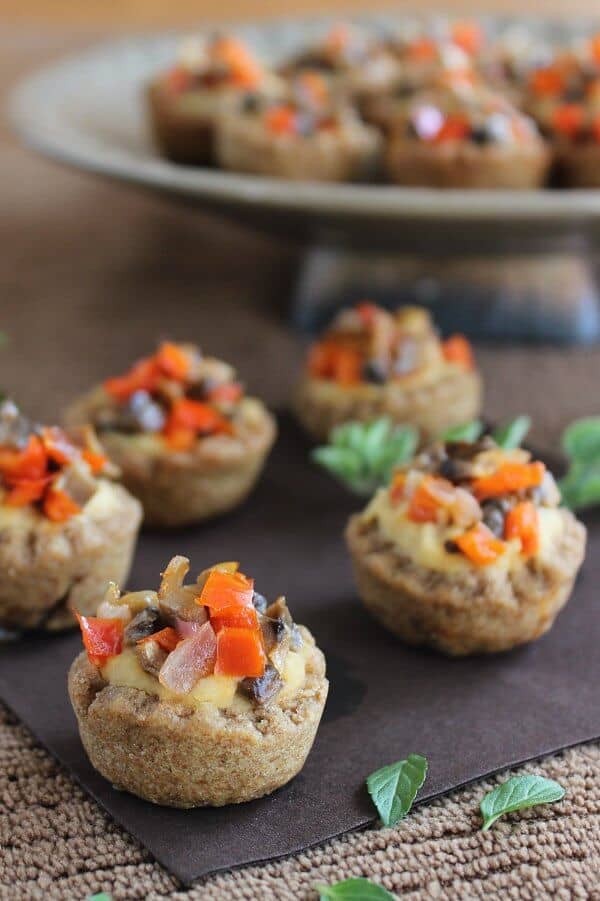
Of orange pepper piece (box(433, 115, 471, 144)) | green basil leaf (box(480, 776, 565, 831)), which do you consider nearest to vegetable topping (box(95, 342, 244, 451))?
green basil leaf (box(480, 776, 565, 831))

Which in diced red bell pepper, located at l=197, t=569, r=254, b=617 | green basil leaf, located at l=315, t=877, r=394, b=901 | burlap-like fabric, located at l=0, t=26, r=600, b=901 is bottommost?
burlap-like fabric, located at l=0, t=26, r=600, b=901

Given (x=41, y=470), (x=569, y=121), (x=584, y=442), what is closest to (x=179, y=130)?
(x=569, y=121)

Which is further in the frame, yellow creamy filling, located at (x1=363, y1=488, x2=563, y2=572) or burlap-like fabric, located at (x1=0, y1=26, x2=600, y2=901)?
yellow creamy filling, located at (x1=363, y1=488, x2=563, y2=572)

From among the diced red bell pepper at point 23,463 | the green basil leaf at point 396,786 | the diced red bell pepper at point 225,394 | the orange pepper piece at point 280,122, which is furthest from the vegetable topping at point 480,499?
the orange pepper piece at point 280,122

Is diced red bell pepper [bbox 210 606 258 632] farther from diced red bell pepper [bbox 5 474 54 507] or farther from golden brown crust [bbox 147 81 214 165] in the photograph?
golden brown crust [bbox 147 81 214 165]

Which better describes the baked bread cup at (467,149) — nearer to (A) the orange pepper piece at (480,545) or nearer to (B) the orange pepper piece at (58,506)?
(A) the orange pepper piece at (480,545)

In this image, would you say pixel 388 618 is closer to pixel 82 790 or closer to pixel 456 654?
pixel 456 654

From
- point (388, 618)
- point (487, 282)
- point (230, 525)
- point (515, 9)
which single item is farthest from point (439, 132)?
point (515, 9)
